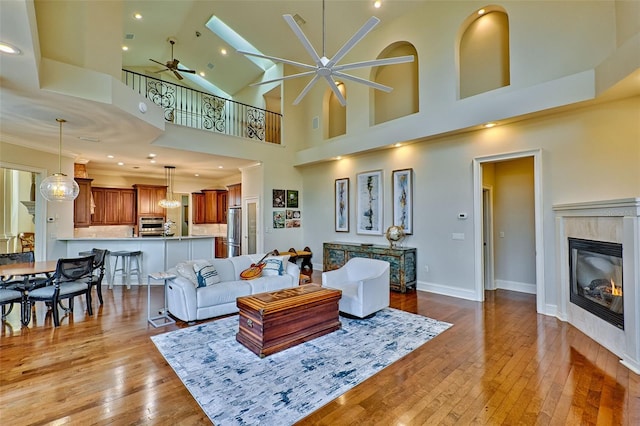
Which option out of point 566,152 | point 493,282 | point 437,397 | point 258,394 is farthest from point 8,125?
point 493,282

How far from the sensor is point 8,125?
15.6 feet

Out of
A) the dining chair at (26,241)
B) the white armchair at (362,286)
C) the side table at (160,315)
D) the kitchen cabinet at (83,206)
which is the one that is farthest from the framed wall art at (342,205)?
the dining chair at (26,241)

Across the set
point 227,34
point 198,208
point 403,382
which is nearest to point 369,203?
point 403,382

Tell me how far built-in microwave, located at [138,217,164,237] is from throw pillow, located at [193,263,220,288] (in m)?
6.57

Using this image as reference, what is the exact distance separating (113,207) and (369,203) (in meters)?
8.38

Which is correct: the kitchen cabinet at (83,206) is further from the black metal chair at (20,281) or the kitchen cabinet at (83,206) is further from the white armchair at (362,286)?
the white armchair at (362,286)

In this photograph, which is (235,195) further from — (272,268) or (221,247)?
(272,268)

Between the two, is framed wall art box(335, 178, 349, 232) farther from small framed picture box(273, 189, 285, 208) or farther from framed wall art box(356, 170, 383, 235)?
small framed picture box(273, 189, 285, 208)

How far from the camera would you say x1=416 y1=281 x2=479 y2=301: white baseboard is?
5.36 metres

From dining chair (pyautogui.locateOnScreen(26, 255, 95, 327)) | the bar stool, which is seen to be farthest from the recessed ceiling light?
the bar stool

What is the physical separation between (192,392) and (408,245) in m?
4.97

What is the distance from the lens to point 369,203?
23.2ft

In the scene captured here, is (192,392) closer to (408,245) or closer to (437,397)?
(437,397)

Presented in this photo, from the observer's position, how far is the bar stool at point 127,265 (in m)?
6.06
